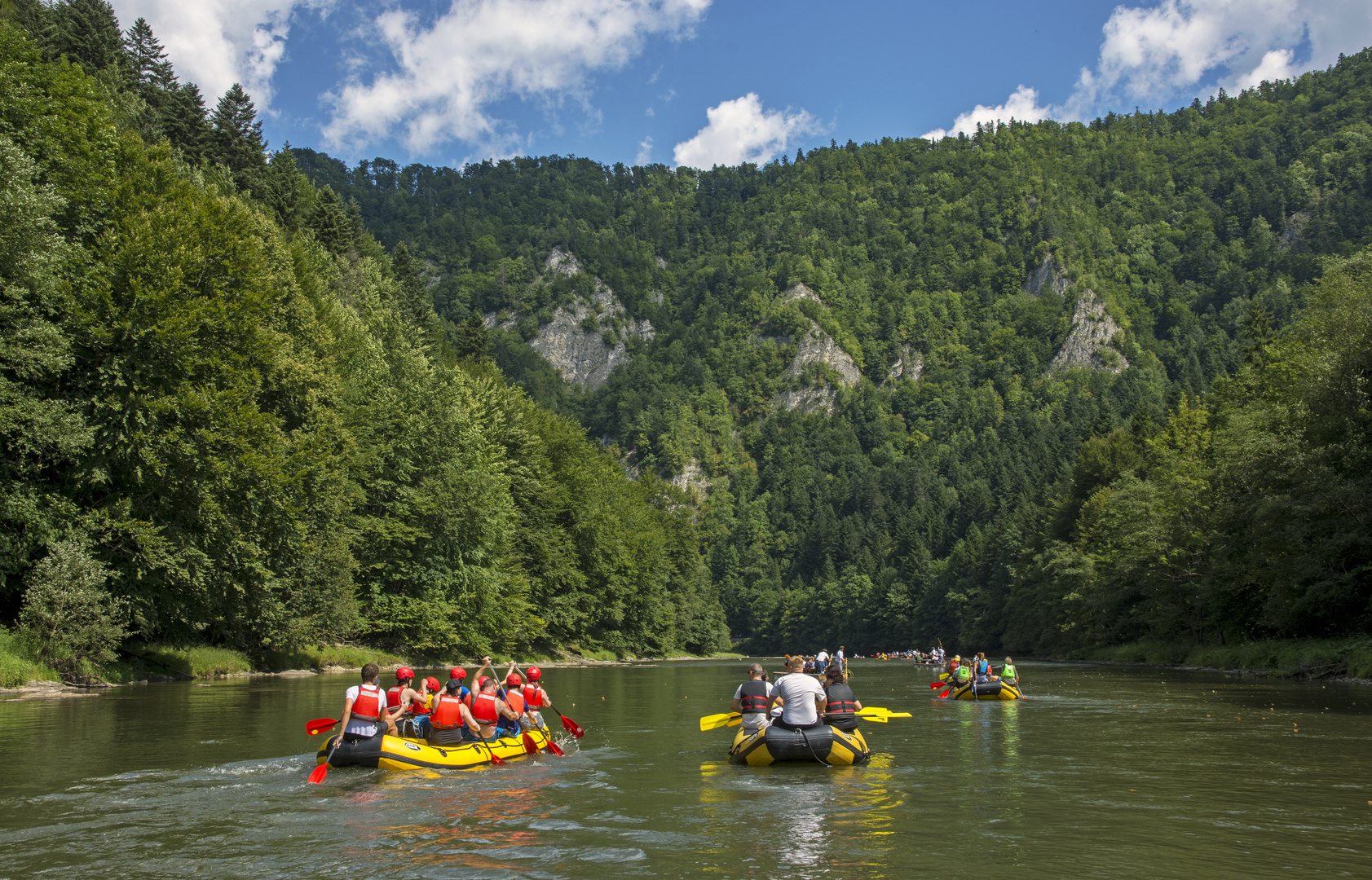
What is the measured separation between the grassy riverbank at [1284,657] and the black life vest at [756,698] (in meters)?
31.2

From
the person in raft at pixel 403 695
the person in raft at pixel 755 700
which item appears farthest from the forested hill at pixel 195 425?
the person in raft at pixel 755 700

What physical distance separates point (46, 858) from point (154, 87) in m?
82.3

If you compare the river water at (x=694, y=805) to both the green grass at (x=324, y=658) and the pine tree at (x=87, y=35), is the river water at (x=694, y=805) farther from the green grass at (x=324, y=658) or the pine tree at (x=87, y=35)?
the pine tree at (x=87, y=35)

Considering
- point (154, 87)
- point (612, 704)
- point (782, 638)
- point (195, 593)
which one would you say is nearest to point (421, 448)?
point (195, 593)

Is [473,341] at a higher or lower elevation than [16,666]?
higher

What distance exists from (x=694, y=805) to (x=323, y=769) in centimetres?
657

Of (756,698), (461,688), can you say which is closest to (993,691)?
(756,698)

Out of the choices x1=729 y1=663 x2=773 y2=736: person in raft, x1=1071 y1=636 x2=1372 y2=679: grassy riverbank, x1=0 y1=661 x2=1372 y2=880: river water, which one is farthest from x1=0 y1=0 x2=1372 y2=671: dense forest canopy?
x1=729 y1=663 x2=773 y2=736: person in raft

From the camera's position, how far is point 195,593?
3612cm

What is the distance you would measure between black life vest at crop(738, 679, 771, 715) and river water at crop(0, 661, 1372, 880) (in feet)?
5.29

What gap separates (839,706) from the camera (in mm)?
21797

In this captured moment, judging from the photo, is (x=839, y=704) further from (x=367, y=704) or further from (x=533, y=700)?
(x=367, y=704)

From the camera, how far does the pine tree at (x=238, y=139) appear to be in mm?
77938

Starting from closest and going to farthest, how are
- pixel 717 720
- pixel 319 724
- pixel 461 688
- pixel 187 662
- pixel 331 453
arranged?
1. pixel 319 724
2. pixel 461 688
3. pixel 717 720
4. pixel 187 662
5. pixel 331 453
